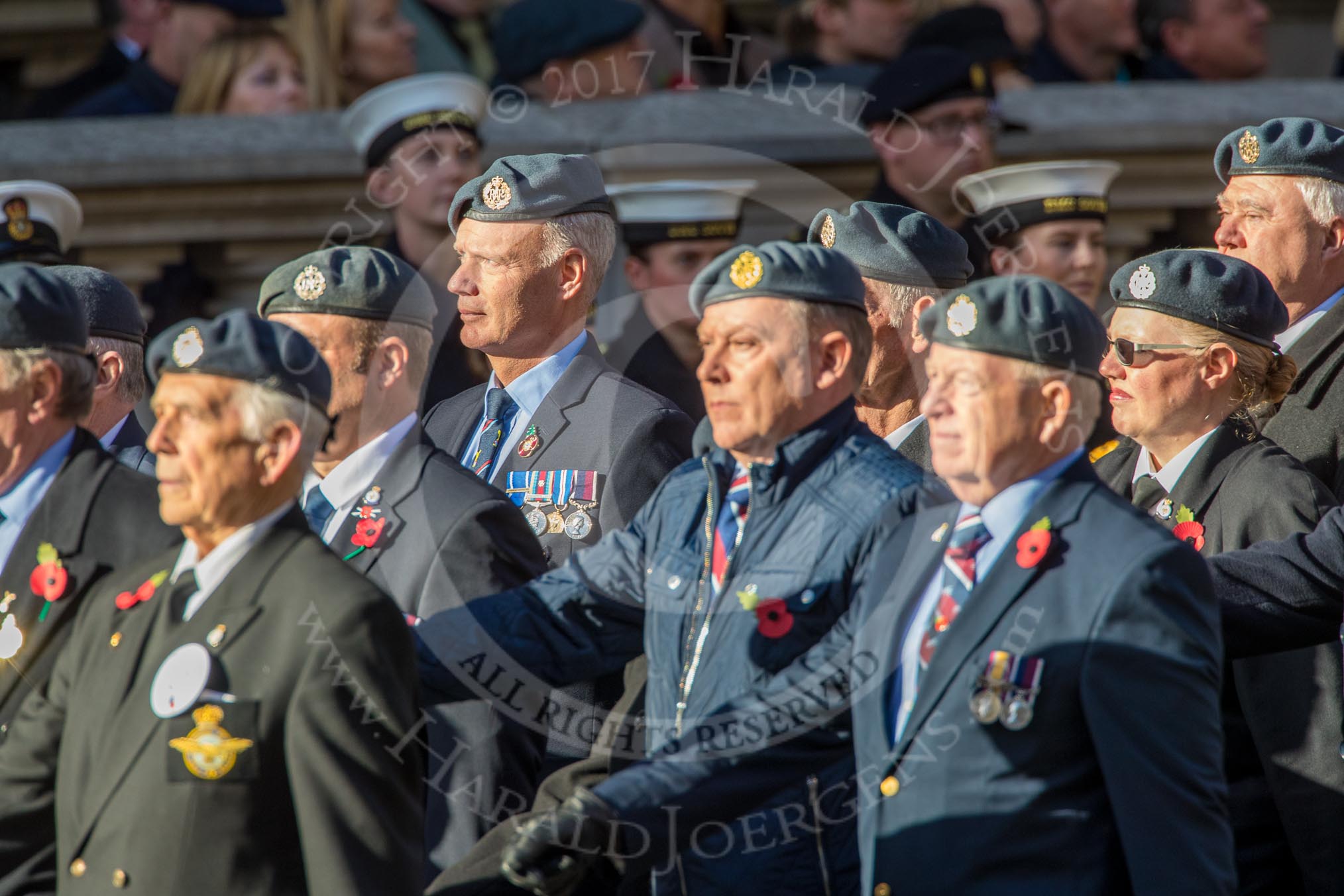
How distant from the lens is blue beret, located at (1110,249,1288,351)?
4488 millimetres

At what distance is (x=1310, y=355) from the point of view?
5035 millimetres

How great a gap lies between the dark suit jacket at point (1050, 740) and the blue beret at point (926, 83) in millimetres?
3516

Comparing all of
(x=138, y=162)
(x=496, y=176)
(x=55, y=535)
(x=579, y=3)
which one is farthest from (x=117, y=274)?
(x=55, y=535)

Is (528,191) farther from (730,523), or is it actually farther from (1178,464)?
(1178,464)

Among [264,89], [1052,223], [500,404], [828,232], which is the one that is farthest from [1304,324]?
[264,89]

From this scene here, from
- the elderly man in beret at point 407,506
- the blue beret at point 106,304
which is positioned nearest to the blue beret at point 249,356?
the elderly man in beret at point 407,506

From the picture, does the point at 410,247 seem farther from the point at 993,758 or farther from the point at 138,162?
the point at 993,758

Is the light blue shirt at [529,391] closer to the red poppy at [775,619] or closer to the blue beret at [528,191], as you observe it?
the blue beret at [528,191]

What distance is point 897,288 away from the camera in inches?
200

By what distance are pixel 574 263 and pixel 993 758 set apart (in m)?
2.15

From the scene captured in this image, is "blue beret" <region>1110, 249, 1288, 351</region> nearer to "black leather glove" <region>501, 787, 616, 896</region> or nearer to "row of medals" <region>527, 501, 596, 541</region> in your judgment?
"row of medals" <region>527, 501, 596, 541</region>

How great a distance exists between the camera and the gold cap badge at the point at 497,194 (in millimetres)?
5094

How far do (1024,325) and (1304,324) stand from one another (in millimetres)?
1906

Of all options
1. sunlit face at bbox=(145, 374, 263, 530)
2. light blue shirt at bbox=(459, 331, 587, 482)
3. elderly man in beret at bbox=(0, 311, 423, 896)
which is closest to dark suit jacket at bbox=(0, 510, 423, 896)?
elderly man in beret at bbox=(0, 311, 423, 896)
